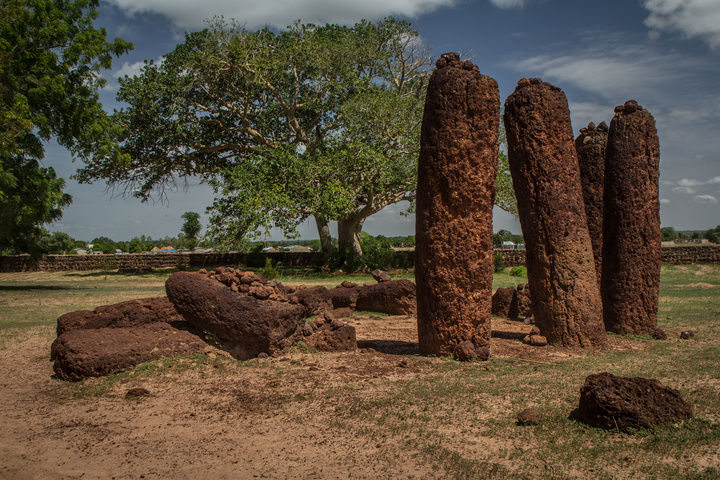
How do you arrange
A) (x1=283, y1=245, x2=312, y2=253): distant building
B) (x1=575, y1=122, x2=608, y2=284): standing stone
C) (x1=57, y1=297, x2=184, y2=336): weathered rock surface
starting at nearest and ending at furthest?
(x1=57, y1=297, x2=184, y2=336): weathered rock surface → (x1=575, y1=122, x2=608, y2=284): standing stone → (x1=283, y1=245, x2=312, y2=253): distant building

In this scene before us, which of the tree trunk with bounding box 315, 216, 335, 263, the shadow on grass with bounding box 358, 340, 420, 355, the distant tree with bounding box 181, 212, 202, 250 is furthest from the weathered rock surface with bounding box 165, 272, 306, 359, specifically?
the distant tree with bounding box 181, 212, 202, 250

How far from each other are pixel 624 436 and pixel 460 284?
3.15m

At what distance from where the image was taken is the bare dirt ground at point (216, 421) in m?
4.62

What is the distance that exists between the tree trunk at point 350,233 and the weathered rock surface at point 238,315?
1815cm

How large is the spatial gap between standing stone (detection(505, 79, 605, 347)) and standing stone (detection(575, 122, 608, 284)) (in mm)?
1782

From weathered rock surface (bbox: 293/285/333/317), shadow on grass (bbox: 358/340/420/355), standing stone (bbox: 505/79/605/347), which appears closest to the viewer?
standing stone (bbox: 505/79/605/347)

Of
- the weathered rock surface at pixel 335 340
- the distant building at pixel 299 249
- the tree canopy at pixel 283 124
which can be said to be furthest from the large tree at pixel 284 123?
the weathered rock surface at pixel 335 340

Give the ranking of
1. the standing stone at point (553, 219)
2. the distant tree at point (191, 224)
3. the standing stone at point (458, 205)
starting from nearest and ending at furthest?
the standing stone at point (458, 205)
the standing stone at point (553, 219)
the distant tree at point (191, 224)

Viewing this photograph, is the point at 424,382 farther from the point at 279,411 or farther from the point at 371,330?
the point at 371,330

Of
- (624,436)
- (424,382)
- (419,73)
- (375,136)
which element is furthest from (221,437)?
(419,73)

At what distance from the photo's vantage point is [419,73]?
30.0m

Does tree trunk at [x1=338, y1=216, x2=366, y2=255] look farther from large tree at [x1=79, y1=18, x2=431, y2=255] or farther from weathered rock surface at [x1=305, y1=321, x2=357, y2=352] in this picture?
weathered rock surface at [x1=305, y1=321, x2=357, y2=352]

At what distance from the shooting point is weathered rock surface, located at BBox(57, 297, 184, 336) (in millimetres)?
8898

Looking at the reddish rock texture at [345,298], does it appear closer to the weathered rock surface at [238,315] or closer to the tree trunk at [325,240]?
the weathered rock surface at [238,315]
